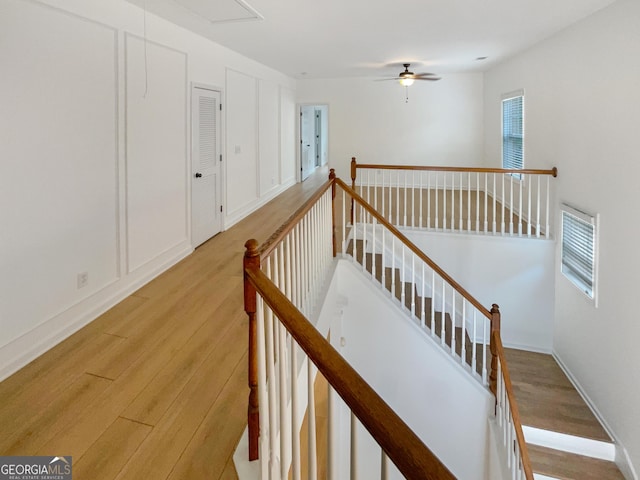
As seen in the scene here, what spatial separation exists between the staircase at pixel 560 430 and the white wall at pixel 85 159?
14.3 feet

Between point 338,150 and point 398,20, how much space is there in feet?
16.2

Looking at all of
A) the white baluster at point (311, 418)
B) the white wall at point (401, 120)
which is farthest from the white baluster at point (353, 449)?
the white wall at point (401, 120)

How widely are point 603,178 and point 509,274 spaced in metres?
1.96

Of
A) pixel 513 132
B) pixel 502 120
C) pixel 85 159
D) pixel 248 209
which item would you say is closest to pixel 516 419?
pixel 85 159

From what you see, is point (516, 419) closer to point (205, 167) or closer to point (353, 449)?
point (353, 449)

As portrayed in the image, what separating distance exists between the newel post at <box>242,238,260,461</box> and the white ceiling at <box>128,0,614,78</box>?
9.72 feet

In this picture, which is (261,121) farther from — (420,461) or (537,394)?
(420,461)

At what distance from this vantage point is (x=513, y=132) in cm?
676

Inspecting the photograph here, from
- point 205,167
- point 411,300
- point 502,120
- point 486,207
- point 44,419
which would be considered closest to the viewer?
point 44,419

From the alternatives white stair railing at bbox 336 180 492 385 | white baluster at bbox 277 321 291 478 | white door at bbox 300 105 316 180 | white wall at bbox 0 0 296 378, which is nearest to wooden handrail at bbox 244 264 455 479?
white baluster at bbox 277 321 291 478

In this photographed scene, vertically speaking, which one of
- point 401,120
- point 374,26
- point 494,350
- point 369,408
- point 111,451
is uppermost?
point 374,26

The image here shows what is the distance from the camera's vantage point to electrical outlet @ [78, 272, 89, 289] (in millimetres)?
2977

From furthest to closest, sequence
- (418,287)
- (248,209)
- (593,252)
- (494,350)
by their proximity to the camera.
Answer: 1. (248,209)
2. (418,287)
3. (593,252)
4. (494,350)

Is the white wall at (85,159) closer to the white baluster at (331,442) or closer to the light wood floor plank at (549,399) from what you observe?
the white baluster at (331,442)
